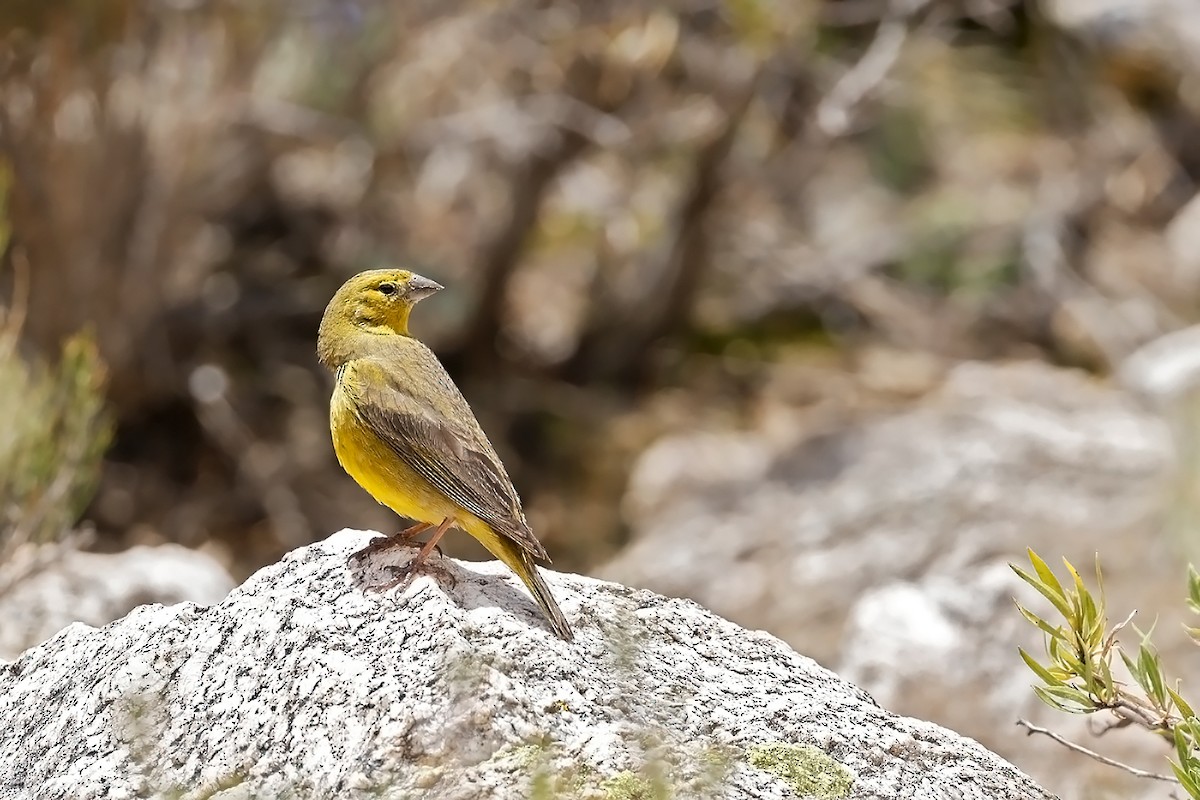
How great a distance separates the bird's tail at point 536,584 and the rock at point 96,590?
1649 mm

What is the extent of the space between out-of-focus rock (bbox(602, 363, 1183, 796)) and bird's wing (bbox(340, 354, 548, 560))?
6.53 ft

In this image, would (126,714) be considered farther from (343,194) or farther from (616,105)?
(343,194)

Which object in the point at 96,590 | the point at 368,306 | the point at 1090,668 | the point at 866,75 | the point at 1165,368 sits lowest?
the point at 96,590

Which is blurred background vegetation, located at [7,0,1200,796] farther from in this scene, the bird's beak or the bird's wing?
the bird's wing

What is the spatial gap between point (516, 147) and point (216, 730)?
6654 mm

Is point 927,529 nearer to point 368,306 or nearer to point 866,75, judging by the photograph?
point 866,75

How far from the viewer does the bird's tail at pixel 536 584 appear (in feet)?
10.1

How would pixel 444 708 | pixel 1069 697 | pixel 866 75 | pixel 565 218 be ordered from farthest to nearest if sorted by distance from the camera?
pixel 565 218 → pixel 866 75 → pixel 1069 697 → pixel 444 708

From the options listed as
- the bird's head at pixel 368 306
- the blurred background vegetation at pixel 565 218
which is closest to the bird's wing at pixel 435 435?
the bird's head at pixel 368 306

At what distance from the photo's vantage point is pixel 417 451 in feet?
12.4

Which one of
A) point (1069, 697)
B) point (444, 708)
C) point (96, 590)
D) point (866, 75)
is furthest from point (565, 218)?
point (444, 708)

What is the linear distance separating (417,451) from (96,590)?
1771 millimetres

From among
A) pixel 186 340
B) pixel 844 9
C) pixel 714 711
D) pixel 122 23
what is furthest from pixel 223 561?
pixel 714 711

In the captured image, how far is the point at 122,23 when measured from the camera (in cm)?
797
